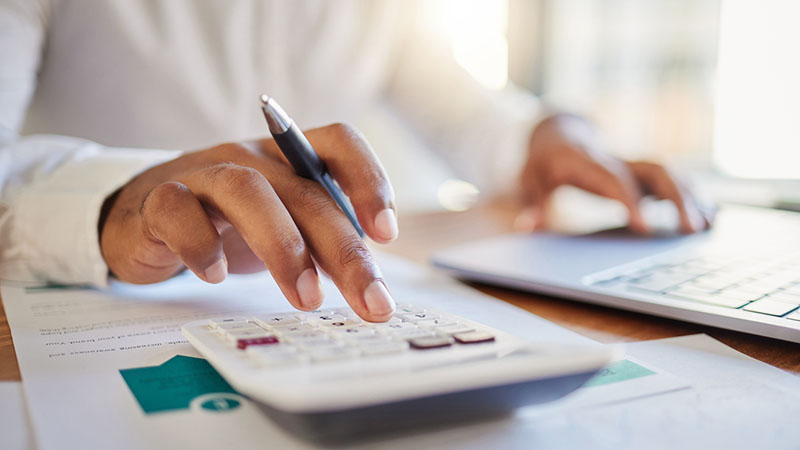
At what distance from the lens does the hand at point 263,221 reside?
40cm

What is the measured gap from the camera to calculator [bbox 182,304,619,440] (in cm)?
25

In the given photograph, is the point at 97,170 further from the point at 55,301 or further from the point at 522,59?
the point at 522,59

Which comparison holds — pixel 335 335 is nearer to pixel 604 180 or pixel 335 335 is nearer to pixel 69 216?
pixel 69 216

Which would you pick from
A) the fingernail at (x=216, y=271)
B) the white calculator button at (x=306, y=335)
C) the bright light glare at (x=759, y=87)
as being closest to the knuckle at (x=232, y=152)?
the fingernail at (x=216, y=271)

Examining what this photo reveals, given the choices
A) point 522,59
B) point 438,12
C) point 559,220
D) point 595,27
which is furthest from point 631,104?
point 559,220

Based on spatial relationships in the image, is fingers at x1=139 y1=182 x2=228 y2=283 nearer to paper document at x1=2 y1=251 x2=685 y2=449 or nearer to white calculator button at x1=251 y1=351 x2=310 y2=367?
paper document at x1=2 y1=251 x2=685 y2=449

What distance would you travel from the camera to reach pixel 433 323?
0.36 metres

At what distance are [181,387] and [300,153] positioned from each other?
0.65 ft

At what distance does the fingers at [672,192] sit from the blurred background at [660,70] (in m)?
0.05

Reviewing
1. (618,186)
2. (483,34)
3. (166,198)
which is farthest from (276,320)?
(483,34)

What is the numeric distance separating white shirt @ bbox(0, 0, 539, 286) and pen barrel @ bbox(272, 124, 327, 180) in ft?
0.60

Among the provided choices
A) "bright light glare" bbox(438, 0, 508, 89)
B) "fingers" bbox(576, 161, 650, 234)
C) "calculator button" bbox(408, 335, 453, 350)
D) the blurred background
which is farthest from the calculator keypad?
"bright light glare" bbox(438, 0, 508, 89)

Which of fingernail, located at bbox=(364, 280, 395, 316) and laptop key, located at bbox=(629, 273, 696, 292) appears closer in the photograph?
fingernail, located at bbox=(364, 280, 395, 316)

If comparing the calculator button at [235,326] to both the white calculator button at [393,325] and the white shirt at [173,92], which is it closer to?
the white calculator button at [393,325]
